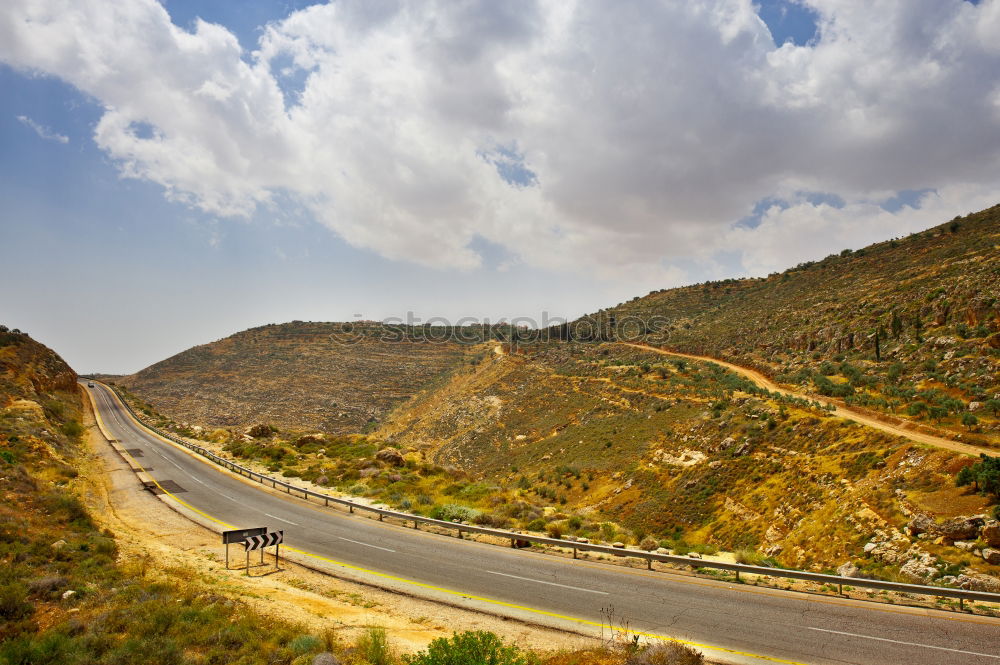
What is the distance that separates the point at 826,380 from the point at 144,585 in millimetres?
39832

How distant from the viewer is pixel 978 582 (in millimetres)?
12453

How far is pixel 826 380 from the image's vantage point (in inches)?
1305

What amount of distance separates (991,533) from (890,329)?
26.1 meters

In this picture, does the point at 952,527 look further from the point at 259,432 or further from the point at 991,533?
the point at 259,432

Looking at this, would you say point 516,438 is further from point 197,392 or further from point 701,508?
point 197,392

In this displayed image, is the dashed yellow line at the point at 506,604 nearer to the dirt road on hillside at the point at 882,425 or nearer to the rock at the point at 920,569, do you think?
the rock at the point at 920,569

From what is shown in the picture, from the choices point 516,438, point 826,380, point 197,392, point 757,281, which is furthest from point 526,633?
point 197,392

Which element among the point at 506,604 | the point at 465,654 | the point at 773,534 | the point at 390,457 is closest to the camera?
the point at 465,654

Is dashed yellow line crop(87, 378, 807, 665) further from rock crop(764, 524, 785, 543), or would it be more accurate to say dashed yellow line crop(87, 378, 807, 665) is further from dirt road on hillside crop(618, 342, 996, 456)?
dirt road on hillside crop(618, 342, 996, 456)

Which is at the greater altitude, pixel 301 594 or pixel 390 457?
pixel 390 457

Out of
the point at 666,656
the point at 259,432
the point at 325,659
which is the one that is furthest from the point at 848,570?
the point at 259,432

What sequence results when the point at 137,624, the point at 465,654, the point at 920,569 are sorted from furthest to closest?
the point at 920,569
the point at 137,624
the point at 465,654

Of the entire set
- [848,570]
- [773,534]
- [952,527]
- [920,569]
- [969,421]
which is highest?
[969,421]

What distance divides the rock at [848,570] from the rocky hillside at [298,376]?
212 ft
